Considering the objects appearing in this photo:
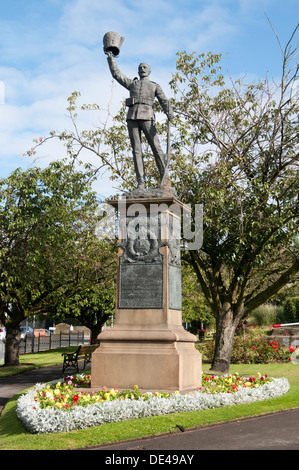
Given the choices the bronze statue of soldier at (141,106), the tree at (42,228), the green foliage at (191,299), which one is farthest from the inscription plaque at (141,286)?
the green foliage at (191,299)

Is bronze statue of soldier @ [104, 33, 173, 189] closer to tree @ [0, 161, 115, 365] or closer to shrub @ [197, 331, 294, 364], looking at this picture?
tree @ [0, 161, 115, 365]

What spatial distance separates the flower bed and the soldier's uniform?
477 centimetres

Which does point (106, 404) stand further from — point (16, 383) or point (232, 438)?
point (16, 383)

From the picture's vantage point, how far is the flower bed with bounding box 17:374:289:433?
789 centimetres

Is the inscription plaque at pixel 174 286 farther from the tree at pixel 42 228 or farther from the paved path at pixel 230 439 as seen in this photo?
the tree at pixel 42 228

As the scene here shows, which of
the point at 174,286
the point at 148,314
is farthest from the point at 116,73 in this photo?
the point at 148,314

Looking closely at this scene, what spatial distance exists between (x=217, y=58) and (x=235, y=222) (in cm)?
613

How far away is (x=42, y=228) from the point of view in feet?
72.9

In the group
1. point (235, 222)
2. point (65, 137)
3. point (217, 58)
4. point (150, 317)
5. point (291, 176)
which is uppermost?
point (217, 58)

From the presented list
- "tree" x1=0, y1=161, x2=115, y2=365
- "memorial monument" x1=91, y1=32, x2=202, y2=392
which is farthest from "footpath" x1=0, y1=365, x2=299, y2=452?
"tree" x1=0, y1=161, x2=115, y2=365

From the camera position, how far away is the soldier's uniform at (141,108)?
11500mm
